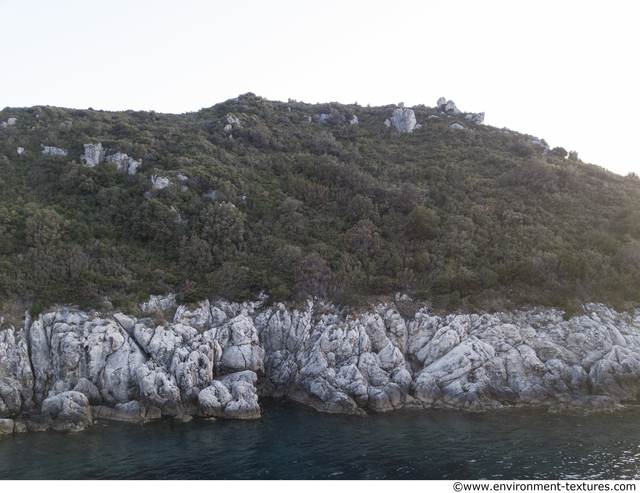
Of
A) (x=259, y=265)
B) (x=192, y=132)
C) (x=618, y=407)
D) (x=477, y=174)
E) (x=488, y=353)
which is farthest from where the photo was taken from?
(x=192, y=132)

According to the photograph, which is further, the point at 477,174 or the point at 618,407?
the point at 477,174

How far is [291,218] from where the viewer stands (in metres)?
41.9

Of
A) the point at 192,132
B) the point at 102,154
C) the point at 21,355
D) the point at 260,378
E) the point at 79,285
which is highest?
the point at 192,132

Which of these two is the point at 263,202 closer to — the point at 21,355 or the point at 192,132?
the point at 192,132

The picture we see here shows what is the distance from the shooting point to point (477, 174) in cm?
5272

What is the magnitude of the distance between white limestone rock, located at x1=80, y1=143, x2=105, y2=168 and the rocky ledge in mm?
24480

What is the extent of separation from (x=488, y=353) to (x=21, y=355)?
3330 centimetres

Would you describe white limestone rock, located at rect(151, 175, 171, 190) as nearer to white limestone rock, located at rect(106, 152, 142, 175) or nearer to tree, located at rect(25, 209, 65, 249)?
white limestone rock, located at rect(106, 152, 142, 175)

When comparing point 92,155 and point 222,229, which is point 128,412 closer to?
point 222,229

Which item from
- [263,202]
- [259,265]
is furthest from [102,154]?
[259,265]

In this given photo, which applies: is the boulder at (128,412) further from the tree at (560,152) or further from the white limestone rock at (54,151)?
the tree at (560,152)

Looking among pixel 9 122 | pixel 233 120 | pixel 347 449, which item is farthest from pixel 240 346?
pixel 9 122

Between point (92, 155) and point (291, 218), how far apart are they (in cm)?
2647

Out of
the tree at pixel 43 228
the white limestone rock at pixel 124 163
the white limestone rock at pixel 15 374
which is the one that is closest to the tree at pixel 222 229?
the tree at pixel 43 228
